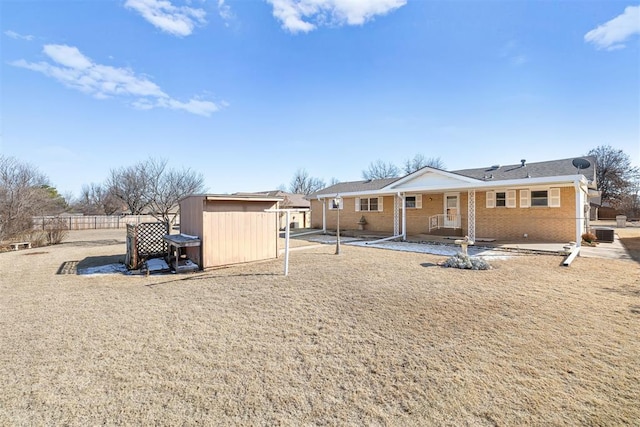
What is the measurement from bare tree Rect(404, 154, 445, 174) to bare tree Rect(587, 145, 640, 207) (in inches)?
777

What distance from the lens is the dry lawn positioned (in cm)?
250

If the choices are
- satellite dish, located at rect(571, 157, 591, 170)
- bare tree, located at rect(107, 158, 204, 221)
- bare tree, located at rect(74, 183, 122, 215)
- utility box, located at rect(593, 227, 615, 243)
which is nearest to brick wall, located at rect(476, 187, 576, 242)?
satellite dish, located at rect(571, 157, 591, 170)

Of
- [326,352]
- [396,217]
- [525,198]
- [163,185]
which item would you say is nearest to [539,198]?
[525,198]

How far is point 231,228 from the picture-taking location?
28.7 ft

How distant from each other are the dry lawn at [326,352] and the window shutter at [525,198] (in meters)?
7.26

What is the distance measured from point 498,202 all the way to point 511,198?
60 centimetres

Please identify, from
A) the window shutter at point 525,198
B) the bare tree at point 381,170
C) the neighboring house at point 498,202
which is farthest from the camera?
the bare tree at point 381,170

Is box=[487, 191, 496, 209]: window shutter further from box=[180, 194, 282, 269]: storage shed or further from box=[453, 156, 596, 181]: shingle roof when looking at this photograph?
box=[180, 194, 282, 269]: storage shed

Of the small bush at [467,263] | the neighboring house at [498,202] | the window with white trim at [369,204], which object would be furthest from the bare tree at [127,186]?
the small bush at [467,263]

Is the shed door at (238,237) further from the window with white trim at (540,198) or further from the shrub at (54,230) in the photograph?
the shrub at (54,230)

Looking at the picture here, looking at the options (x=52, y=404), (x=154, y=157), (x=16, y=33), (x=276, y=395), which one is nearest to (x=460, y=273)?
(x=276, y=395)

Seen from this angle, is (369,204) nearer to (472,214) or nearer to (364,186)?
(364,186)

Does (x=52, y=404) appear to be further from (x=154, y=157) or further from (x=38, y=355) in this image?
(x=154, y=157)

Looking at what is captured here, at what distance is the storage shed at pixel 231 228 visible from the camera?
8.30 meters
